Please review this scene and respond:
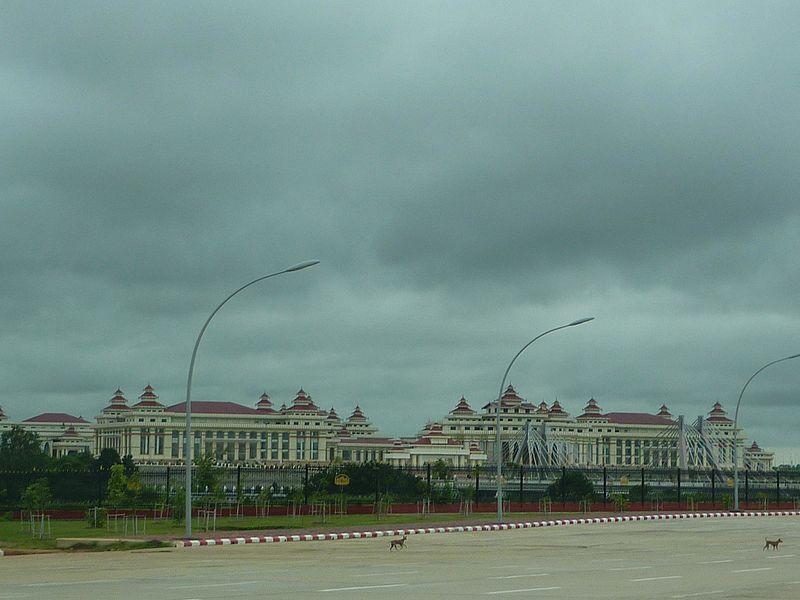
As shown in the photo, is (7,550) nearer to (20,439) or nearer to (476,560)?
(476,560)

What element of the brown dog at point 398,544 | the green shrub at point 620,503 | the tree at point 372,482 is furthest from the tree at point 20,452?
the brown dog at point 398,544

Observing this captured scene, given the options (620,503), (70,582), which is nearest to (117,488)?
(620,503)

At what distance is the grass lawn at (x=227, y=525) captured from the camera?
→ 38.2 m

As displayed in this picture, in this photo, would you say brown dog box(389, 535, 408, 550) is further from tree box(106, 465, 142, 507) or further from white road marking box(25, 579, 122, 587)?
tree box(106, 465, 142, 507)

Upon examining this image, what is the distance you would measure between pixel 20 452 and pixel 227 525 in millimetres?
115690

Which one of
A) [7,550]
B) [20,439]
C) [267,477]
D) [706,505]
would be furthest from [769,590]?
[20,439]

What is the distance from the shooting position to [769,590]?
1881 cm

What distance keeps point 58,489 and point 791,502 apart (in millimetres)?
46719

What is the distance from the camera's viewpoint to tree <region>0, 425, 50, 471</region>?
140500 mm

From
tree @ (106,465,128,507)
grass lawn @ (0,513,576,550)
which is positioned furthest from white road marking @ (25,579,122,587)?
tree @ (106,465,128,507)

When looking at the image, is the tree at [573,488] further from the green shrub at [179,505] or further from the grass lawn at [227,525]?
the green shrub at [179,505]

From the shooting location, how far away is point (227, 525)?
45.9 metres

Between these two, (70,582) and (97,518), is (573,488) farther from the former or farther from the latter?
(70,582)

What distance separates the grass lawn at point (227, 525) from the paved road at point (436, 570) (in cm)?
592
